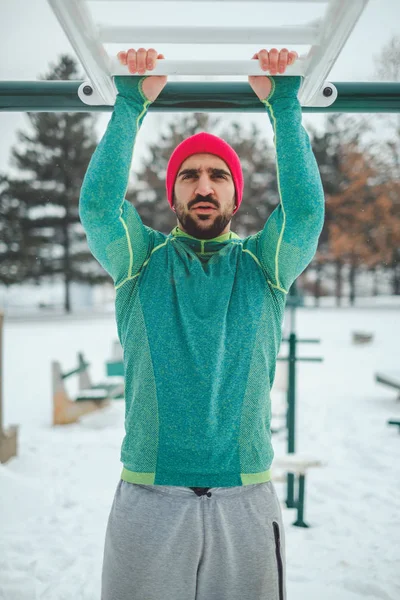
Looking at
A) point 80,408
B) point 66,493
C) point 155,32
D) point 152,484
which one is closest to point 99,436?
point 80,408

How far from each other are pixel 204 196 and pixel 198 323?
0.36 m

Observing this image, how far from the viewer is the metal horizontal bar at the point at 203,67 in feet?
4.06

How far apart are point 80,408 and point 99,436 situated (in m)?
0.60

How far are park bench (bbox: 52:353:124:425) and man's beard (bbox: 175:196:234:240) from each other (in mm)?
4070

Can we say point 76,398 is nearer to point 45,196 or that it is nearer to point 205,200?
point 205,200

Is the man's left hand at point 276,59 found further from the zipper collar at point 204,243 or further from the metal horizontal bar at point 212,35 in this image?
the zipper collar at point 204,243

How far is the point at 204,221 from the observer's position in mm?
1391

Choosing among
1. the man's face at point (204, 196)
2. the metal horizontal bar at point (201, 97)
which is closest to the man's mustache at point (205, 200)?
the man's face at point (204, 196)

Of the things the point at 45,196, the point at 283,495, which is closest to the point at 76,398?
the point at 283,495

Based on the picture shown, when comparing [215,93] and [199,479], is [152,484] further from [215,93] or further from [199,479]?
[215,93]

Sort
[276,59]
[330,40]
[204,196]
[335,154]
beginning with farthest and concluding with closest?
[335,154]
[204,196]
[276,59]
[330,40]

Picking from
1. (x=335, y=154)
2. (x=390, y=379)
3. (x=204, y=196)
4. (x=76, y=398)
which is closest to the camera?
(x=204, y=196)

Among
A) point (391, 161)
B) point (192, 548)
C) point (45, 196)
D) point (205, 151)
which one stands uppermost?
point (391, 161)

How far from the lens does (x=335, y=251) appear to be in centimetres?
1766
